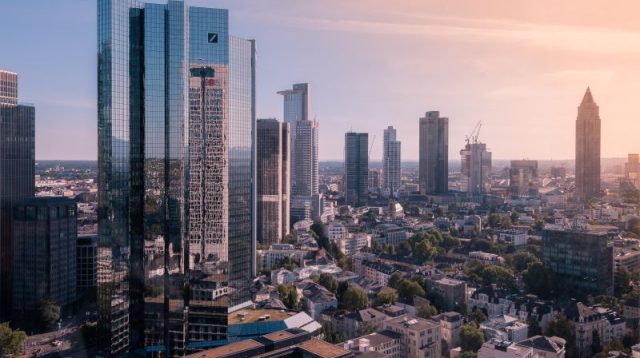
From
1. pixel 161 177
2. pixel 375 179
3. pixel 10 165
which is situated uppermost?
pixel 10 165

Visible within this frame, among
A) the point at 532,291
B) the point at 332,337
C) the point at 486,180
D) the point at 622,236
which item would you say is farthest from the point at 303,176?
the point at 332,337

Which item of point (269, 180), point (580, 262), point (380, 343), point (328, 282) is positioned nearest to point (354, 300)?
point (328, 282)

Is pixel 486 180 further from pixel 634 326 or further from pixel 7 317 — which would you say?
pixel 7 317

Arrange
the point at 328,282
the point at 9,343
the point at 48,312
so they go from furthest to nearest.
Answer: the point at 328,282, the point at 48,312, the point at 9,343

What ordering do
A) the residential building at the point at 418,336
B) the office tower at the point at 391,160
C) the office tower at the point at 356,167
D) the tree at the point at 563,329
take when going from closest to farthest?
the residential building at the point at 418,336, the tree at the point at 563,329, the office tower at the point at 356,167, the office tower at the point at 391,160

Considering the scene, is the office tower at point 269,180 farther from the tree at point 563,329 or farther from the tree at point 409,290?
the tree at point 563,329

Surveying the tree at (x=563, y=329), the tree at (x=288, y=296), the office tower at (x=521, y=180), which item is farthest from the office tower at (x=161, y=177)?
the office tower at (x=521, y=180)

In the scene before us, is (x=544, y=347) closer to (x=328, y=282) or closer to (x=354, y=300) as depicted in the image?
(x=354, y=300)
